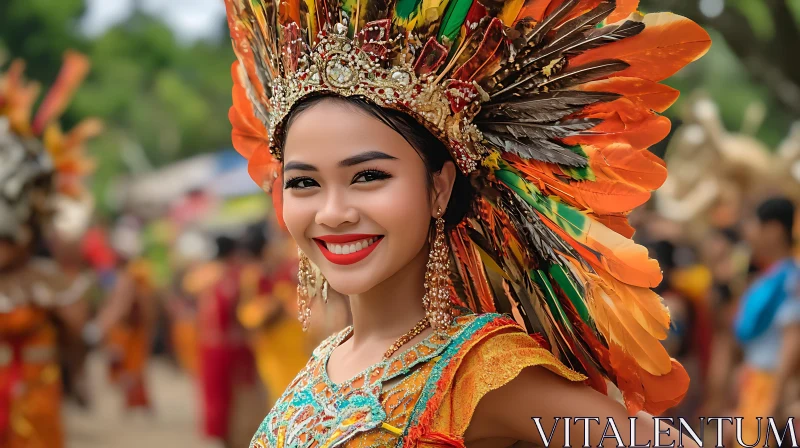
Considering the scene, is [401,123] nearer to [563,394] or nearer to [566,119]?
[566,119]

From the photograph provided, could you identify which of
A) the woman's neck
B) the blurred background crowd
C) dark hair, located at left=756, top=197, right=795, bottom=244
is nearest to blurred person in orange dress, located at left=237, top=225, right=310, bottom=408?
the blurred background crowd

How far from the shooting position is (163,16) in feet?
95.8

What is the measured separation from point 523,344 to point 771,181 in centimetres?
1070

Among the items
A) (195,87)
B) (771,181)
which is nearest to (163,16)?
(195,87)

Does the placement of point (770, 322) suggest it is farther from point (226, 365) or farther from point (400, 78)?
point (400, 78)

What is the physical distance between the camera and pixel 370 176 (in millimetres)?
2166

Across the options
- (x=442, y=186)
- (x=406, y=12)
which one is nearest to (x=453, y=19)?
(x=406, y=12)

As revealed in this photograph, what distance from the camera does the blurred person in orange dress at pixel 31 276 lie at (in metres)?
5.57

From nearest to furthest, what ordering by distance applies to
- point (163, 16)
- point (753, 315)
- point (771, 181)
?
point (753, 315)
point (771, 181)
point (163, 16)

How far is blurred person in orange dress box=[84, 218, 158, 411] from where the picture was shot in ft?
34.0

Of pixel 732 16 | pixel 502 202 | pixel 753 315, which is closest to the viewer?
pixel 502 202

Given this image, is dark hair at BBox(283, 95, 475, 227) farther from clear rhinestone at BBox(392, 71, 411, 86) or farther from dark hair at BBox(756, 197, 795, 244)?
dark hair at BBox(756, 197, 795, 244)

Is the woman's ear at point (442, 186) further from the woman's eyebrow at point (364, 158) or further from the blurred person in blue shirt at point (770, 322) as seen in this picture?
the blurred person in blue shirt at point (770, 322)

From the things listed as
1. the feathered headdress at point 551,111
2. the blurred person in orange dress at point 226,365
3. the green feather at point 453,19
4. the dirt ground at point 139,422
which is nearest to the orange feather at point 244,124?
the feathered headdress at point 551,111
